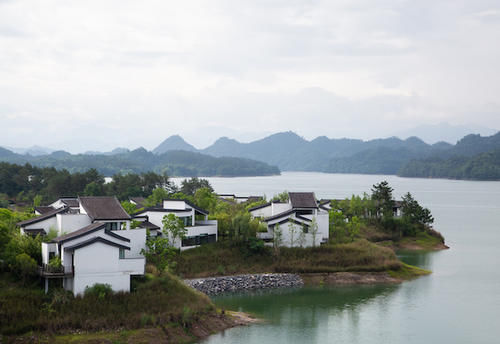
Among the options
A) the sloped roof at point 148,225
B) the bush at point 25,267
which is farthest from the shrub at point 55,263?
the sloped roof at point 148,225

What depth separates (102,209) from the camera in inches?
1011

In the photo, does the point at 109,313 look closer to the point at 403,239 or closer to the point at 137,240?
the point at 137,240

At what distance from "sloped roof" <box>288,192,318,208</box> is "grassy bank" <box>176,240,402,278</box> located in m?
3.05

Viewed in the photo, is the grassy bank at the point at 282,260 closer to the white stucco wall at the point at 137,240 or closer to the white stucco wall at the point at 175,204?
the white stucco wall at the point at 175,204

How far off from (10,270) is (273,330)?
10906mm

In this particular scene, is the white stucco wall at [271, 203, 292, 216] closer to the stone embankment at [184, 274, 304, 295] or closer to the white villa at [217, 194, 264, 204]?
the stone embankment at [184, 274, 304, 295]

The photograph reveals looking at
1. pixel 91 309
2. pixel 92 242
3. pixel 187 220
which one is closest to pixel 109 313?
pixel 91 309

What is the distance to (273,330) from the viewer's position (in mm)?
23484

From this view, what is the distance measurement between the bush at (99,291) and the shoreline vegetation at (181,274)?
38mm

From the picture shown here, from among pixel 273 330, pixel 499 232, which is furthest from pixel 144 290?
pixel 499 232

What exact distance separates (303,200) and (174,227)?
31.8 feet

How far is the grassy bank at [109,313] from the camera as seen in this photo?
1878 cm

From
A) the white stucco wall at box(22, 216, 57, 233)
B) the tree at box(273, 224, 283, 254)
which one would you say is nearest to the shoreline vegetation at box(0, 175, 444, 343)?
the tree at box(273, 224, 283, 254)

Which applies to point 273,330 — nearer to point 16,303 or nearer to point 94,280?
point 94,280
